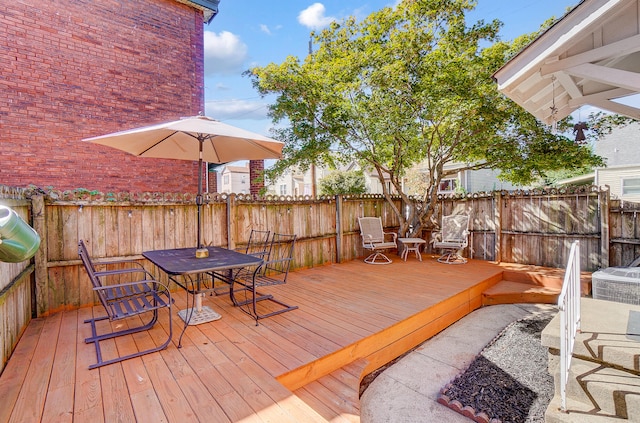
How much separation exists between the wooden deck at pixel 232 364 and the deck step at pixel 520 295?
1186 mm

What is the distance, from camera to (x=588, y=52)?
2441mm

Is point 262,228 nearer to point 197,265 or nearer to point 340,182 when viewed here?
point 197,265

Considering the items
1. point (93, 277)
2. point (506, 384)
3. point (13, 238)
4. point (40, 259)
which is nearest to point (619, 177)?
point (506, 384)

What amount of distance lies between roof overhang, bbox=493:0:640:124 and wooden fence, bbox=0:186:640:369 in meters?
3.23

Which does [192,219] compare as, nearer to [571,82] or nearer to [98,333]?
[98,333]

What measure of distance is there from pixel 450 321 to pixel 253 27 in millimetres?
11750

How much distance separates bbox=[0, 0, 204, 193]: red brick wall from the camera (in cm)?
481

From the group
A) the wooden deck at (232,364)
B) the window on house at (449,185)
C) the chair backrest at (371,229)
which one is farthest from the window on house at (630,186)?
the wooden deck at (232,364)

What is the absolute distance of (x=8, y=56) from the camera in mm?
4715

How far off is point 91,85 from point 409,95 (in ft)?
19.2

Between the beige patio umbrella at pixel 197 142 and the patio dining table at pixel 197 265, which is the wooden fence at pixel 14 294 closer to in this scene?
the beige patio umbrella at pixel 197 142

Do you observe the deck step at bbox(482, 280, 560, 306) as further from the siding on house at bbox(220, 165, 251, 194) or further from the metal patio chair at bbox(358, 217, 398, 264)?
the siding on house at bbox(220, 165, 251, 194)

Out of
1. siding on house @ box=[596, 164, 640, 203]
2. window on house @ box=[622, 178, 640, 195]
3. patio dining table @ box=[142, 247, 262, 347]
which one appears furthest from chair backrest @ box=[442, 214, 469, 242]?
window on house @ box=[622, 178, 640, 195]

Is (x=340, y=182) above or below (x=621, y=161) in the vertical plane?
below
